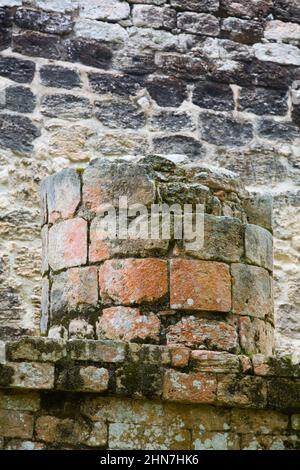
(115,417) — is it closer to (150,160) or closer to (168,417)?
(168,417)

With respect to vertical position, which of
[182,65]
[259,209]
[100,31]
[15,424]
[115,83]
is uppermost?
[100,31]

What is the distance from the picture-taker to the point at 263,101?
24.7ft

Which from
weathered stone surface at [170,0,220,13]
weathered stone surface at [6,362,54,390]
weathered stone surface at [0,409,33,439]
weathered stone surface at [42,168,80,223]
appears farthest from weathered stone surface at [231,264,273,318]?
weathered stone surface at [170,0,220,13]

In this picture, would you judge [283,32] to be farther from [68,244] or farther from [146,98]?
[68,244]

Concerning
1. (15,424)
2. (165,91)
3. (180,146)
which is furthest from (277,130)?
(15,424)

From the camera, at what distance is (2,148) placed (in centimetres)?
681

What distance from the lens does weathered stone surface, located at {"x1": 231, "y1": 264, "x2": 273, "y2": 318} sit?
520 centimetres

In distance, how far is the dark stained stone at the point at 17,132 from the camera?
6.84 metres

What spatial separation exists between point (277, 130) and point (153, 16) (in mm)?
1216

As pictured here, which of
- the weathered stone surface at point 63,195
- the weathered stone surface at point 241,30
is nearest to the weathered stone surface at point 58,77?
the weathered stone surface at point 241,30

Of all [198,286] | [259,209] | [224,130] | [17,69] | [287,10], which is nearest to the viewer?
[198,286]

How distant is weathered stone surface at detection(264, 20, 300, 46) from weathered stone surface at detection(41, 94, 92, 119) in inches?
61.0

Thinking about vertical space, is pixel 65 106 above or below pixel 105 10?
below
